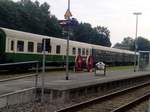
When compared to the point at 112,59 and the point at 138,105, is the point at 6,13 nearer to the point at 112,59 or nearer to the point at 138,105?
the point at 112,59

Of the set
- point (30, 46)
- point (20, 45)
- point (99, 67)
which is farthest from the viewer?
point (99, 67)

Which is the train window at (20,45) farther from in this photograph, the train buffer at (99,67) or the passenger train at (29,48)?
the train buffer at (99,67)

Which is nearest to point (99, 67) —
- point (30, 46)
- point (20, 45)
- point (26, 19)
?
point (30, 46)

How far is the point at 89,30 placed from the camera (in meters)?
114

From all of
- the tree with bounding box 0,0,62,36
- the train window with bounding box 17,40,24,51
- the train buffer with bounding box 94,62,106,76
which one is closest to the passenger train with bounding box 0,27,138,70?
the train window with bounding box 17,40,24,51

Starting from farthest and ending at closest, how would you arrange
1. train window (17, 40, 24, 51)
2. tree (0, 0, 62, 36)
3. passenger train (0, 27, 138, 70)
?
tree (0, 0, 62, 36) → train window (17, 40, 24, 51) → passenger train (0, 27, 138, 70)

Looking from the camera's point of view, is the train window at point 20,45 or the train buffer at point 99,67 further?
the train buffer at point 99,67

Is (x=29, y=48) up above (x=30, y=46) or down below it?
below

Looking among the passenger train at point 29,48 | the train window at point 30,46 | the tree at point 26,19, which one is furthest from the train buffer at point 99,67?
the tree at point 26,19

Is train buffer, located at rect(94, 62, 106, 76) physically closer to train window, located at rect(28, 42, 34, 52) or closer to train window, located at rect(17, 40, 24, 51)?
train window, located at rect(28, 42, 34, 52)

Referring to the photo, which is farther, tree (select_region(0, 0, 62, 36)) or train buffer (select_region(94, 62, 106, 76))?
tree (select_region(0, 0, 62, 36))

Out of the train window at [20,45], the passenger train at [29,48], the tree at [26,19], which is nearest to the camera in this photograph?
the passenger train at [29,48]

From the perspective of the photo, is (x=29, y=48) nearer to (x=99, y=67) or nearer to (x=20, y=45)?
(x=20, y=45)

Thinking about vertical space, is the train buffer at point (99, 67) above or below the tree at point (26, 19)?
below
